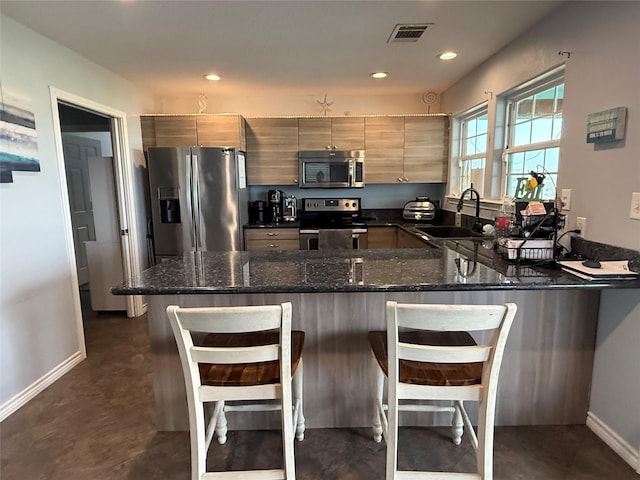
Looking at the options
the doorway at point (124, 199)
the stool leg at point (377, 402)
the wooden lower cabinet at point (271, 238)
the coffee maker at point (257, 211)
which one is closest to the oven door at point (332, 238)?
the wooden lower cabinet at point (271, 238)

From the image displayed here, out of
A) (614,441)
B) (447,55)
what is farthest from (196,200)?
(614,441)

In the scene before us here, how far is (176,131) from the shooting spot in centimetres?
401

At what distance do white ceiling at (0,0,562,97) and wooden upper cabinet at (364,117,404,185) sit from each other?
0.54 meters

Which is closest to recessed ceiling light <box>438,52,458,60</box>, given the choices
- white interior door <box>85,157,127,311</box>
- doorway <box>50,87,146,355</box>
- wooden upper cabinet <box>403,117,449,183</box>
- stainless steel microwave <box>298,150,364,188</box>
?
wooden upper cabinet <box>403,117,449,183</box>

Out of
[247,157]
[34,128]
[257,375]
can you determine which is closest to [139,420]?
[257,375]

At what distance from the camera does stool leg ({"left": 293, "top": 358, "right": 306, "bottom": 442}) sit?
1.83 metres

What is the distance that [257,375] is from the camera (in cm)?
152

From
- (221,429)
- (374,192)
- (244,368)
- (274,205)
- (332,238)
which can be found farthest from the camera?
(374,192)

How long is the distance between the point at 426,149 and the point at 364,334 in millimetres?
2959

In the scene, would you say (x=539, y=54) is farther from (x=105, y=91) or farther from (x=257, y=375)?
(x=105, y=91)

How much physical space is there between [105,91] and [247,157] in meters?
1.49

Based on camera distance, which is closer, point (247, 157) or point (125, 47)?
point (125, 47)

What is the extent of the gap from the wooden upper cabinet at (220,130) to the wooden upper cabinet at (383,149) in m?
1.42

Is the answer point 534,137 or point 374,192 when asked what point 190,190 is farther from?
point 534,137
